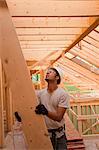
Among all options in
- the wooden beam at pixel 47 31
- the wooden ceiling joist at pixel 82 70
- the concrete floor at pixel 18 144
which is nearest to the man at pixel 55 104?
the wooden beam at pixel 47 31

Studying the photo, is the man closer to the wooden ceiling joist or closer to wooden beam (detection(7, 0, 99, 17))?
wooden beam (detection(7, 0, 99, 17))

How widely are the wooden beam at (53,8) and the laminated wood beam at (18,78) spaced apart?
118 cm

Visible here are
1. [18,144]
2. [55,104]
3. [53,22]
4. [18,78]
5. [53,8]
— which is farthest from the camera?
[18,144]

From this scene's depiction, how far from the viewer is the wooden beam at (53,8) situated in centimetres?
328

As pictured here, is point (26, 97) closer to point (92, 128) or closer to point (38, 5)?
point (38, 5)

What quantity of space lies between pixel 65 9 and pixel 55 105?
3.78ft

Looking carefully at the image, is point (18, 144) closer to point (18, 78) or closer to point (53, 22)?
point (53, 22)

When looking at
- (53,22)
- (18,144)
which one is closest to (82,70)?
(18,144)

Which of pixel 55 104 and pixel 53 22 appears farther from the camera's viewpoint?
pixel 53 22

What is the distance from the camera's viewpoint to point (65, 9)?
3365 millimetres

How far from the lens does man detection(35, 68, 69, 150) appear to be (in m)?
2.79

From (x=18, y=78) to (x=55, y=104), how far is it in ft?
2.79

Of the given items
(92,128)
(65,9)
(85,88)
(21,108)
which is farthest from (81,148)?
(85,88)

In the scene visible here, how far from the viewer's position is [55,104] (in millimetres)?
2861
